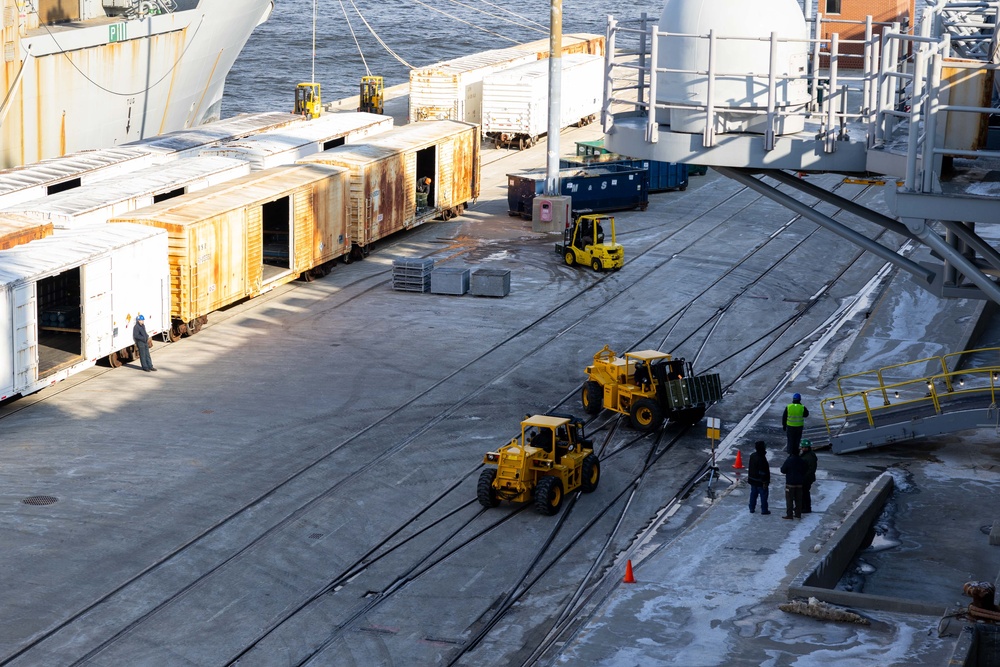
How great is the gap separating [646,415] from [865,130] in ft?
36.1


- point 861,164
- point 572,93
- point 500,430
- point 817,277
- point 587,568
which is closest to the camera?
point 861,164

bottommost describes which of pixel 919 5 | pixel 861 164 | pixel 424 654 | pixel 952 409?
pixel 424 654

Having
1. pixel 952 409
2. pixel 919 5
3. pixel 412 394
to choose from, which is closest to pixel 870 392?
pixel 952 409

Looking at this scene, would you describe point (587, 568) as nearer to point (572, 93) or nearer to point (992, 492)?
point (992, 492)

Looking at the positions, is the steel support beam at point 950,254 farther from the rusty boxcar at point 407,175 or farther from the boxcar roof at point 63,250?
the rusty boxcar at point 407,175

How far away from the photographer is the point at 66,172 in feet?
142

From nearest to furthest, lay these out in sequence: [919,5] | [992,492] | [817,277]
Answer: [992,492]
[817,277]
[919,5]

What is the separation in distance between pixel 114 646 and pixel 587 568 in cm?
777

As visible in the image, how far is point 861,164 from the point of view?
720 inches

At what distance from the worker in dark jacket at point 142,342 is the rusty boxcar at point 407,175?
13.1 meters

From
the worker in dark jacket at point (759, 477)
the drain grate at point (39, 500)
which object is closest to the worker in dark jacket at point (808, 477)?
the worker in dark jacket at point (759, 477)

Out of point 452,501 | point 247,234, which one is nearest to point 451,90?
point 247,234

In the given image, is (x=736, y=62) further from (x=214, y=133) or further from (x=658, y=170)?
(x=658, y=170)

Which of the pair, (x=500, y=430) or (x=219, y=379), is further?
(x=219, y=379)
